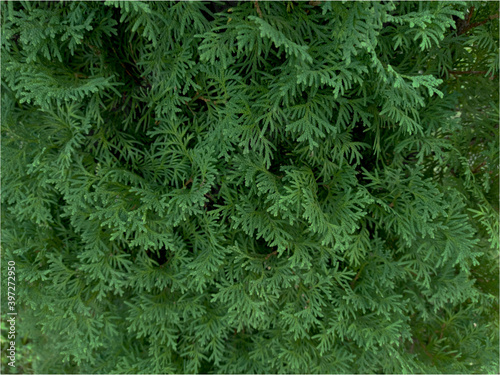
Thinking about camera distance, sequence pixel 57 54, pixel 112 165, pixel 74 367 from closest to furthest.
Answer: pixel 57 54 < pixel 112 165 < pixel 74 367

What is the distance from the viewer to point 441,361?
7.77 feet

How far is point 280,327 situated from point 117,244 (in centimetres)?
111

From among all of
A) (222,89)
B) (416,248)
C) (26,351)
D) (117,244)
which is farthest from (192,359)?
(26,351)

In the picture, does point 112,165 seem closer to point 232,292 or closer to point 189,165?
point 189,165

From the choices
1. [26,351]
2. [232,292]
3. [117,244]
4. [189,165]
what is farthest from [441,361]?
[26,351]

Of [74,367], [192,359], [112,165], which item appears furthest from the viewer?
[74,367]

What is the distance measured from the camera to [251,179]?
5.96 ft

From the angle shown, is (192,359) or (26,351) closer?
(192,359)

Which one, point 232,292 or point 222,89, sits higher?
point 222,89

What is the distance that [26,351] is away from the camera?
349 cm

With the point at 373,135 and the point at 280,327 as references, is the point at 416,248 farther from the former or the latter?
the point at 280,327

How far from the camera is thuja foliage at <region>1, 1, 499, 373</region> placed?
5.67 ft

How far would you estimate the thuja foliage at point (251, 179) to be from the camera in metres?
1.73

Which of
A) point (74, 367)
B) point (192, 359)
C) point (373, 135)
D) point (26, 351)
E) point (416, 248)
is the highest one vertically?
point (373, 135)
